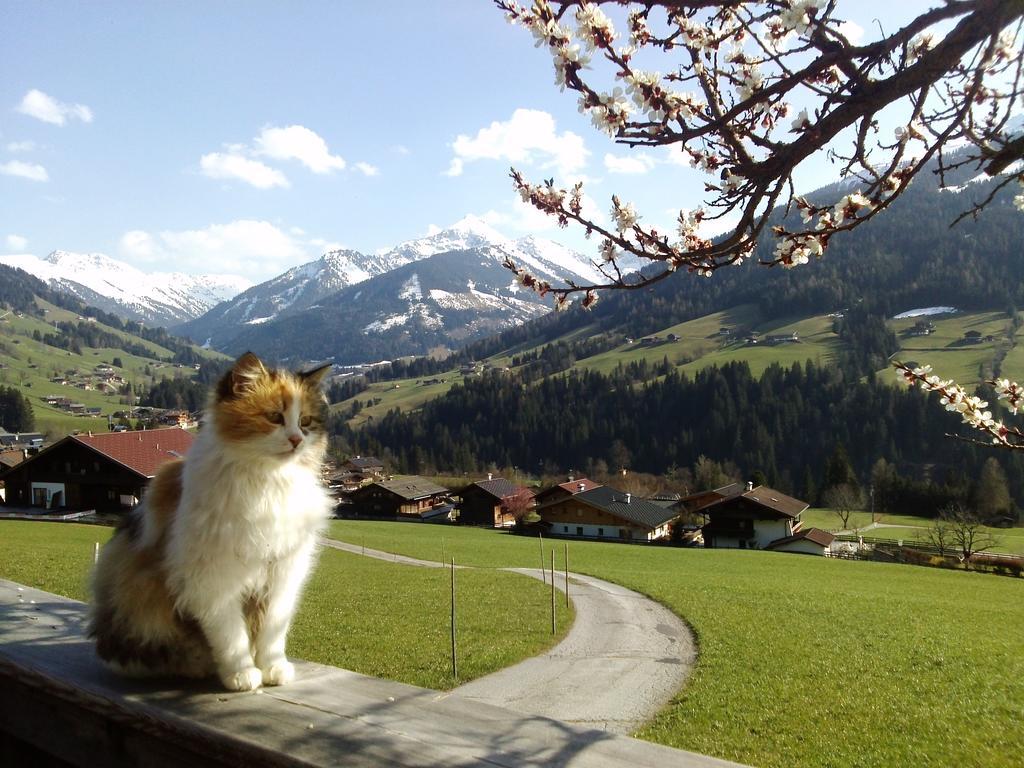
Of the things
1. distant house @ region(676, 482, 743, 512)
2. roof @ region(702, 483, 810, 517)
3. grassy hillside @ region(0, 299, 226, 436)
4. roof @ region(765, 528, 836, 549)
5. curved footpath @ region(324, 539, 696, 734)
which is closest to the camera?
curved footpath @ region(324, 539, 696, 734)

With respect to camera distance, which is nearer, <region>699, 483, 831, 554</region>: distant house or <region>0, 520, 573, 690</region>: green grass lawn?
<region>0, 520, 573, 690</region>: green grass lawn

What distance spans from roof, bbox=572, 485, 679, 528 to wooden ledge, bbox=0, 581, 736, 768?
199 ft

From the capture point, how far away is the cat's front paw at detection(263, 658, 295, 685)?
7.47ft

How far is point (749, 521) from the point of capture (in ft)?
199

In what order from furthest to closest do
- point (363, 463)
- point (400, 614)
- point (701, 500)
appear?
point (363, 463) → point (701, 500) → point (400, 614)

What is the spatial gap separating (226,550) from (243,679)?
425mm

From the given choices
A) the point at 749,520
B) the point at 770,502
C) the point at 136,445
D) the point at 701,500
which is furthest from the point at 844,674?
the point at 701,500

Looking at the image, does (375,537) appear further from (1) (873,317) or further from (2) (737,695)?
(1) (873,317)

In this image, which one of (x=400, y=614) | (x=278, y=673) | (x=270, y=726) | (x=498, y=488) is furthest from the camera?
(x=498, y=488)

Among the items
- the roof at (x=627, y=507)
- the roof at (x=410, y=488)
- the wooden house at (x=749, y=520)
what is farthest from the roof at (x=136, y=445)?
the wooden house at (x=749, y=520)

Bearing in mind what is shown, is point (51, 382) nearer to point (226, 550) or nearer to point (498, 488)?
point (498, 488)

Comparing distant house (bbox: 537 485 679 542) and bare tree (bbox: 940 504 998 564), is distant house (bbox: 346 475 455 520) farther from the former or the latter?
bare tree (bbox: 940 504 998 564)

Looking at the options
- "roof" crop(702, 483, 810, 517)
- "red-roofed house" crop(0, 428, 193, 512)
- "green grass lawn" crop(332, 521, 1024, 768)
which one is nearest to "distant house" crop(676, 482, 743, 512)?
"roof" crop(702, 483, 810, 517)

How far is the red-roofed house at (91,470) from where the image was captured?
41284 mm
